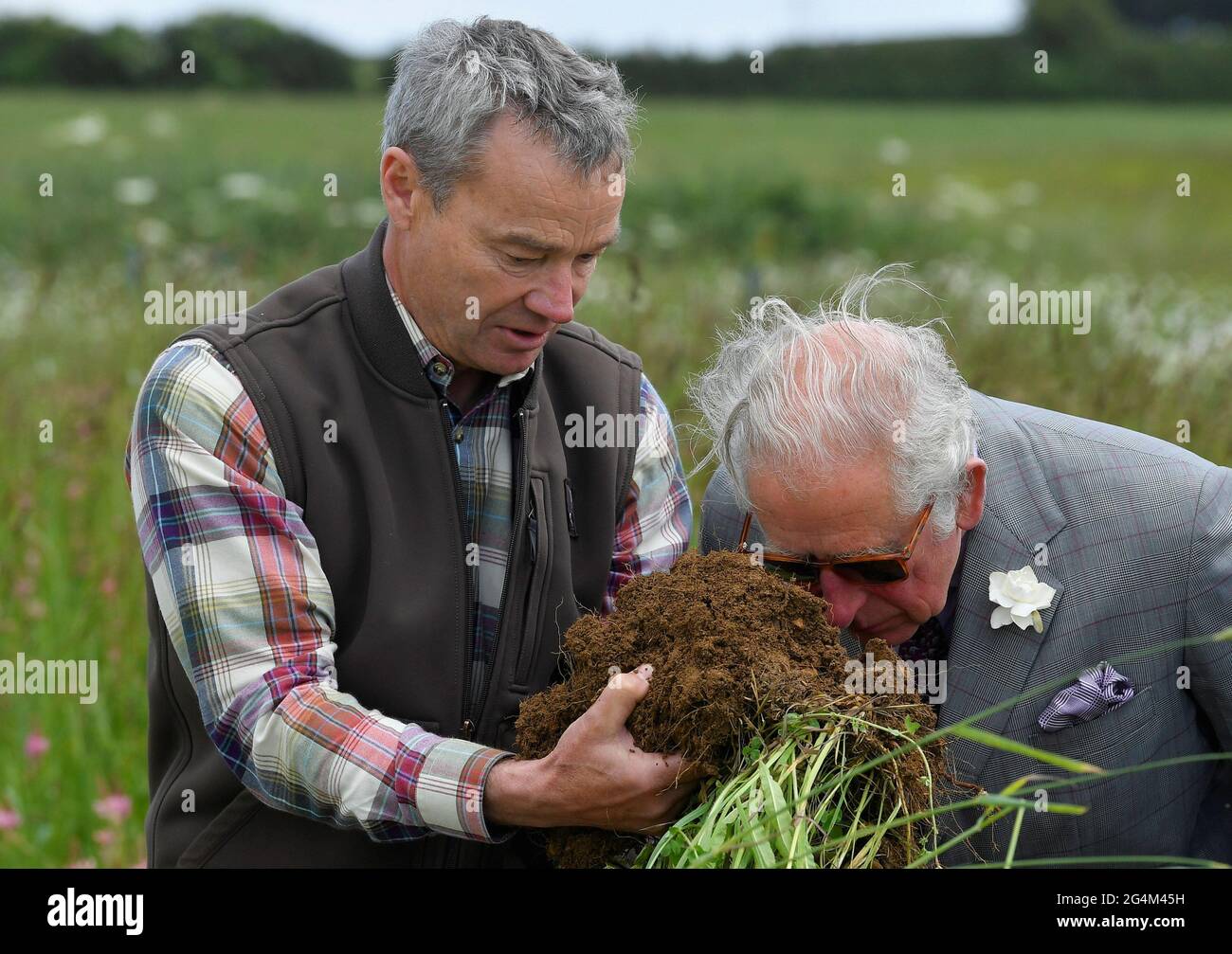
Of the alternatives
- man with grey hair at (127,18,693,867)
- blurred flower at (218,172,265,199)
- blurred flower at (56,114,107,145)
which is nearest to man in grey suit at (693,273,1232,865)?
man with grey hair at (127,18,693,867)

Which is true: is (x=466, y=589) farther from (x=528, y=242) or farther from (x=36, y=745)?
(x=36, y=745)

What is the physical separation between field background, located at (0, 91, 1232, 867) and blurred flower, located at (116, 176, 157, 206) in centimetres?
10

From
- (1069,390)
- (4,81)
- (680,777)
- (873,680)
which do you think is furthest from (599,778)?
(4,81)

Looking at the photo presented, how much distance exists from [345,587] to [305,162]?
16144 millimetres

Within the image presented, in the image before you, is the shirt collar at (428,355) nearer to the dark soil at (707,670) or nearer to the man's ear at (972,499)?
the dark soil at (707,670)

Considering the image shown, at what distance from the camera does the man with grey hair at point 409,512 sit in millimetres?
2254

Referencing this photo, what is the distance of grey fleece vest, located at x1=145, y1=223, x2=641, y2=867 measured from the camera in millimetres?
2445

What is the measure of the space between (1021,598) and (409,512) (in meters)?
1.23

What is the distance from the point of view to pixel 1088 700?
103 inches

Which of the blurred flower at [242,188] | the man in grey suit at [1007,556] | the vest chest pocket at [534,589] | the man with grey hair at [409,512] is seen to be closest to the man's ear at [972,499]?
the man in grey suit at [1007,556]

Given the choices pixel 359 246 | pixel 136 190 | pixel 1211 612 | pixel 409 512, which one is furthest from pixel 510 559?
pixel 136 190

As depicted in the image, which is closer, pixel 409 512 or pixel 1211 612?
pixel 409 512

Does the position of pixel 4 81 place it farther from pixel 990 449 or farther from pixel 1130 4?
pixel 1130 4

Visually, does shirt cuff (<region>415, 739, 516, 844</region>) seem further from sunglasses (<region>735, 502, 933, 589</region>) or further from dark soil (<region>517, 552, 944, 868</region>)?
sunglasses (<region>735, 502, 933, 589</region>)
